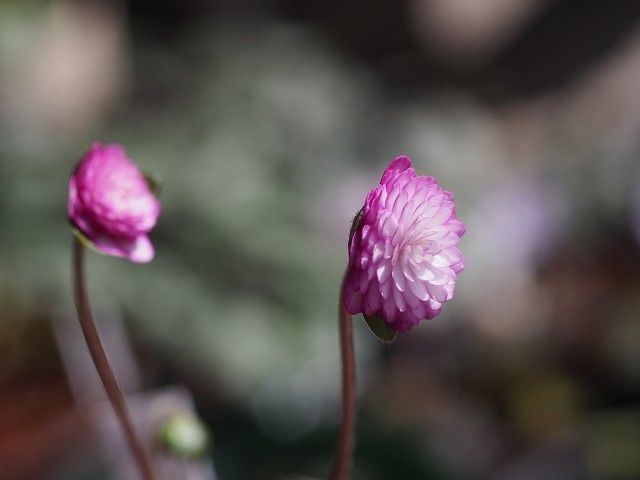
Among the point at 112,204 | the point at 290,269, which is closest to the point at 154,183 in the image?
the point at 112,204

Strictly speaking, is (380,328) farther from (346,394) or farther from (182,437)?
(182,437)

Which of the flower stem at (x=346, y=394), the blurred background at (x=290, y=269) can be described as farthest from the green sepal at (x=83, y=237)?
the blurred background at (x=290, y=269)

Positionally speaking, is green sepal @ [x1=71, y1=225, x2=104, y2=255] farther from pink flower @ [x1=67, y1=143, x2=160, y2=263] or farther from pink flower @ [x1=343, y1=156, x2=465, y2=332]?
pink flower @ [x1=343, y1=156, x2=465, y2=332]

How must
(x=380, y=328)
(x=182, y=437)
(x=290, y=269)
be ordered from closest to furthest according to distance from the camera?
1. (x=380, y=328)
2. (x=182, y=437)
3. (x=290, y=269)

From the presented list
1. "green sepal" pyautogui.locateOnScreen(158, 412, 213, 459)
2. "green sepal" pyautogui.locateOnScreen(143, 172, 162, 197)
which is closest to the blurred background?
"green sepal" pyautogui.locateOnScreen(158, 412, 213, 459)

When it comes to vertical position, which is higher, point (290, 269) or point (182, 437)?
point (290, 269)

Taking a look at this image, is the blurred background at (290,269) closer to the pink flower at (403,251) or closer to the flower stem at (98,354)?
the flower stem at (98,354)
